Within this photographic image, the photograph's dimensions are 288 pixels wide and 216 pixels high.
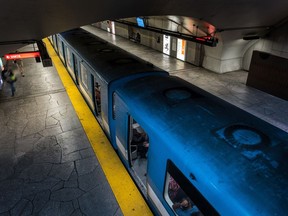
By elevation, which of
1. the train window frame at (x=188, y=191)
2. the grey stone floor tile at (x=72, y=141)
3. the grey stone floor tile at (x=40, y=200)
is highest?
the train window frame at (x=188, y=191)

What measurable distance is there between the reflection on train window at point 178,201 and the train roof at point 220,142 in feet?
2.00

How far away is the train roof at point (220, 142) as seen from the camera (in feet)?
7.08

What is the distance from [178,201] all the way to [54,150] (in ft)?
13.6

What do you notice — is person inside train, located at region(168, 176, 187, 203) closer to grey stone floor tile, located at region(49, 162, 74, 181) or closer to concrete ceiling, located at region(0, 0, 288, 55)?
grey stone floor tile, located at region(49, 162, 74, 181)

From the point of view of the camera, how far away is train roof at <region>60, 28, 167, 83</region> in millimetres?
5293

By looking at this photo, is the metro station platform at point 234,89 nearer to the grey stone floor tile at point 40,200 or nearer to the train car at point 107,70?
the train car at point 107,70

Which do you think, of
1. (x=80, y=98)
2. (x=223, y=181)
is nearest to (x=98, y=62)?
(x=80, y=98)

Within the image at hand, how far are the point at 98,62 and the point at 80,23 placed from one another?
4.08ft

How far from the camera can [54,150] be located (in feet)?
20.1

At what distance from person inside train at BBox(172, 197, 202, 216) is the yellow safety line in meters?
1.32

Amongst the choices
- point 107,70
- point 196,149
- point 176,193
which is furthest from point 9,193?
point 196,149

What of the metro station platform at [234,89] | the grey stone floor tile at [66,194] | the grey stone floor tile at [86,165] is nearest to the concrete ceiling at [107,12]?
the metro station platform at [234,89]

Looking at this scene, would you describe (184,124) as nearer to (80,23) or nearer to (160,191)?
(160,191)

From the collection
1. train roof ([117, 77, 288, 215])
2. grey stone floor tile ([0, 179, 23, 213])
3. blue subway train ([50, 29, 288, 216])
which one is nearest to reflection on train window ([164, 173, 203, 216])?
blue subway train ([50, 29, 288, 216])
